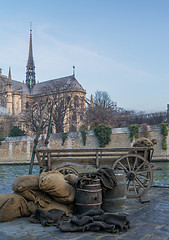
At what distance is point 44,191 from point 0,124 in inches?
1838

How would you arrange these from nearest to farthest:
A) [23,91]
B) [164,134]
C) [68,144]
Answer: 1. [164,134]
2. [68,144]
3. [23,91]

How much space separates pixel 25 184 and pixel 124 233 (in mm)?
2070

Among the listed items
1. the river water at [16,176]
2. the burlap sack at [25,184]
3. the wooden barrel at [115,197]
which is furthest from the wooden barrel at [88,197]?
the river water at [16,176]

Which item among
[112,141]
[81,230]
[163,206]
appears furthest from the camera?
[112,141]

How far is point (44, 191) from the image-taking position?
4.92 metres

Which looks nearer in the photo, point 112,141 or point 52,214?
point 52,214

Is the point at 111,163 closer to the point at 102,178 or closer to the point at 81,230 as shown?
the point at 102,178

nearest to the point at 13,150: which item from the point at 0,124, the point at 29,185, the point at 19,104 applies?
the point at 0,124

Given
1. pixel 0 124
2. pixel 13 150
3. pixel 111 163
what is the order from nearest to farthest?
pixel 111 163 → pixel 13 150 → pixel 0 124

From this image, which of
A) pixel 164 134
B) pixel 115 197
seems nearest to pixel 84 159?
pixel 115 197

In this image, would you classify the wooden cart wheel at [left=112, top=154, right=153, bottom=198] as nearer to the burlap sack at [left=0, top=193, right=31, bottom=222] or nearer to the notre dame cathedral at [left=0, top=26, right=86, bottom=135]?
the burlap sack at [left=0, top=193, right=31, bottom=222]

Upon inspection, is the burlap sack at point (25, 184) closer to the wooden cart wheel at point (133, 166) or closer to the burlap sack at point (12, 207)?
the burlap sack at point (12, 207)

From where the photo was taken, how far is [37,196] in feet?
16.3

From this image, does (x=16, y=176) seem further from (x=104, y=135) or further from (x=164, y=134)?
(x=164, y=134)
